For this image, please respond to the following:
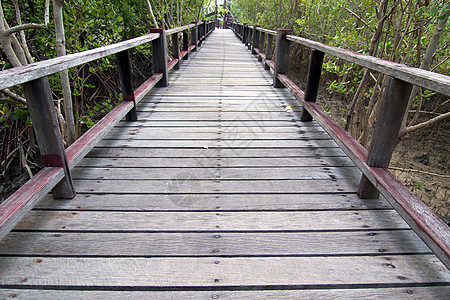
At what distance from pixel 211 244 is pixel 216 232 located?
0.30 ft

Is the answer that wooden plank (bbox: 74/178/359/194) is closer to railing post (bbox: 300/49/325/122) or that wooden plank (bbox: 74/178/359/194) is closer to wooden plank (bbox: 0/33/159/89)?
wooden plank (bbox: 0/33/159/89)

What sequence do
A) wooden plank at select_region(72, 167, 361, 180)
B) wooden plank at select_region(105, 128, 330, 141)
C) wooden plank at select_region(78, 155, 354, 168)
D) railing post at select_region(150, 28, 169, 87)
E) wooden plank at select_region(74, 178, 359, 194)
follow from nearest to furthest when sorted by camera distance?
wooden plank at select_region(74, 178, 359, 194)
wooden plank at select_region(72, 167, 361, 180)
wooden plank at select_region(78, 155, 354, 168)
wooden plank at select_region(105, 128, 330, 141)
railing post at select_region(150, 28, 169, 87)

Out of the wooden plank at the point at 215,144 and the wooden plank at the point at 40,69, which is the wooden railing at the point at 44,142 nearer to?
the wooden plank at the point at 40,69

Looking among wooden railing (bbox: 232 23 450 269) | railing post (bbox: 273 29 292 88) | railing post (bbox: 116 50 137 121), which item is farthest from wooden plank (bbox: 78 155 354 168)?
railing post (bbox: 273 29 292 88)

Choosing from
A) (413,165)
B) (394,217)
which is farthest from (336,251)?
(413,165)

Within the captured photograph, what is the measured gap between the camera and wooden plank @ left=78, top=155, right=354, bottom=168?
2.16 metres

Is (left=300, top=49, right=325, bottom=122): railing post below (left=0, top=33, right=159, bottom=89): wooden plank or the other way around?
below

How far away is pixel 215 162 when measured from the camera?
222 cm

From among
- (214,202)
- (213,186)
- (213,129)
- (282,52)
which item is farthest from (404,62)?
(214,202)

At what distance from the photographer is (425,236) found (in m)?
1.22

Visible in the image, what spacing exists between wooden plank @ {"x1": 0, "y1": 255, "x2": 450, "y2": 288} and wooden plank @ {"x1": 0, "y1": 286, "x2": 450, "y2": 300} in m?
0.03

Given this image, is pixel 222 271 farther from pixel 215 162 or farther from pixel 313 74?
pixel 313 74

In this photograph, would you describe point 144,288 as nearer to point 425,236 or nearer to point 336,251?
point 336,251

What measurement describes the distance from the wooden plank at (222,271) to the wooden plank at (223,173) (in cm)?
74
